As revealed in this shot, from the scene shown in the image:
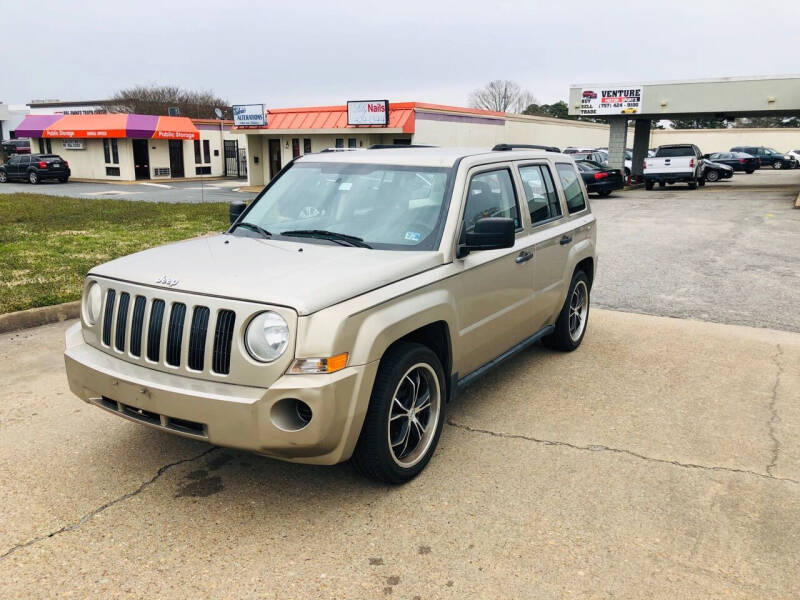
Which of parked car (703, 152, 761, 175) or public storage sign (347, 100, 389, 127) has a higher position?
public storage sign (347, 100, 389, 127)

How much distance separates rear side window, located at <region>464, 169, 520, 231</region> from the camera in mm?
4582

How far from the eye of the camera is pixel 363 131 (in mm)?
33188

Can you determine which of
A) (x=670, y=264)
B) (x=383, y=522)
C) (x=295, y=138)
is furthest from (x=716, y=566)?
(x=295, y=138)

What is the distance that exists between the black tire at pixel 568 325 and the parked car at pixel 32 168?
37647mm

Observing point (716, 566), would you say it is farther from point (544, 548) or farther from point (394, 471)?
point (394, 471)

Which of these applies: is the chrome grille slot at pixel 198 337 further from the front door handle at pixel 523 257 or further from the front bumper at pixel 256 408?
the front door handle at pixel 523 257

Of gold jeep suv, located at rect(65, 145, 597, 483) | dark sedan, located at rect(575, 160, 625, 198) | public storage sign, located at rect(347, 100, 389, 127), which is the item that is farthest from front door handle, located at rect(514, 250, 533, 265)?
public storage sign, located at rect(347, 100, 389, 127)

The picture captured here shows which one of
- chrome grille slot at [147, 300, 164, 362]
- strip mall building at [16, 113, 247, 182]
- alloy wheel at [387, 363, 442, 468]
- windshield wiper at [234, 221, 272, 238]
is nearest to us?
chrome grille slot at [147, 300, 164, 362]

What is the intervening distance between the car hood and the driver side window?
592 mm

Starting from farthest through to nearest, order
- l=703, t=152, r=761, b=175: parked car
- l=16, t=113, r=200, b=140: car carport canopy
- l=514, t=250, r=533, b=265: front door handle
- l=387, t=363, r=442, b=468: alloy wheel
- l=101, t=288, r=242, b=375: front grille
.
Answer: l=703, t=152, r=761, b=175: parked car
l=16, t=113, r=200, b=140: car carport canopy
l=514, t=250, r=533, b=265: front door handle
l=387, t=363, r=442, b=468: alloy wheel
l=101, t=288, r=242, b=375: front grille

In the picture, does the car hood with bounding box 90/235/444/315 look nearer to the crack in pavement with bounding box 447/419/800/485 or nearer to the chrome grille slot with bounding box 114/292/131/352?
the chrome grille slot with bounding box 114/292/131/352

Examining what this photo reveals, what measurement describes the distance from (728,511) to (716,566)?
570 mm

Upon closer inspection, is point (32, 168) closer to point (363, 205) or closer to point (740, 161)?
point (363, 205)

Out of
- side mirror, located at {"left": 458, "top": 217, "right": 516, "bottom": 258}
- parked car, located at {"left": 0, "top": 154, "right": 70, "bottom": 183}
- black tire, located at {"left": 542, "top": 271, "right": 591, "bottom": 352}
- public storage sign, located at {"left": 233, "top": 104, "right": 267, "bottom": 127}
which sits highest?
public storage sign, located at {"left": 233, "top": 104, "right": 267, "bottom": 127}
